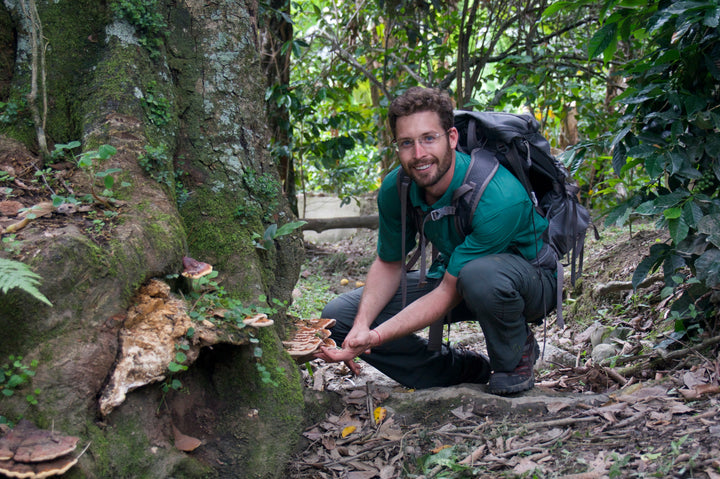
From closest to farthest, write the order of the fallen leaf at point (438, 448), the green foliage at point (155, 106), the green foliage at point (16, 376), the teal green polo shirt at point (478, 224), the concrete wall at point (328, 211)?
1. the green foliage at point (16, 376)
2. the fallen leaf at point (438, 448)
3. the green foliage at point (155, 106)
4. the teal green polo shirt at point (478, 224)
5. the concrete wall at point (328, 211)

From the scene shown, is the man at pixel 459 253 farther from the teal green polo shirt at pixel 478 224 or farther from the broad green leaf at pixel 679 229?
the broad green leaf at pixel 679 229

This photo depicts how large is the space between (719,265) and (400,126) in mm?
2051

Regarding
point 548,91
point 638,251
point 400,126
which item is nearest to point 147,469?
point 400,126

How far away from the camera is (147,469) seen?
2.47m

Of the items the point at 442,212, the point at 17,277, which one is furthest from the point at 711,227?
the point at 17,277

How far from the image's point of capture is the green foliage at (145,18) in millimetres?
3250

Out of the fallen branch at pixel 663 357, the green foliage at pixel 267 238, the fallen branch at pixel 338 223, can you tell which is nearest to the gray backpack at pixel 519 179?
the fallen branch at pixel 663 357

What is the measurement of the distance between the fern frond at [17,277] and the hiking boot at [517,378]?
8.90ft

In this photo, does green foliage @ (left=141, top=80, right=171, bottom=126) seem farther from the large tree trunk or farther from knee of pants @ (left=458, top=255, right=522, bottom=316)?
knee of pants @ (left=458, top=255, right=522, bottom=316)

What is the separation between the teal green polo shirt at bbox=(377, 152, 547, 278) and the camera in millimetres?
3508

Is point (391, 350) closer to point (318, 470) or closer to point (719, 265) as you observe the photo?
point (318, 470)

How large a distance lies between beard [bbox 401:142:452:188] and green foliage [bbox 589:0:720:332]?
108cm

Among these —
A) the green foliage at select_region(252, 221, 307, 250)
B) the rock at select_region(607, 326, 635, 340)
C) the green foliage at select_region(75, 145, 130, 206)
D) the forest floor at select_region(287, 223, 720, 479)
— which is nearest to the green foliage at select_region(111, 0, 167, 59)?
the green foliage at select_region(75, 145, 130, 206)

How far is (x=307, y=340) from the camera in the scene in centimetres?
349
